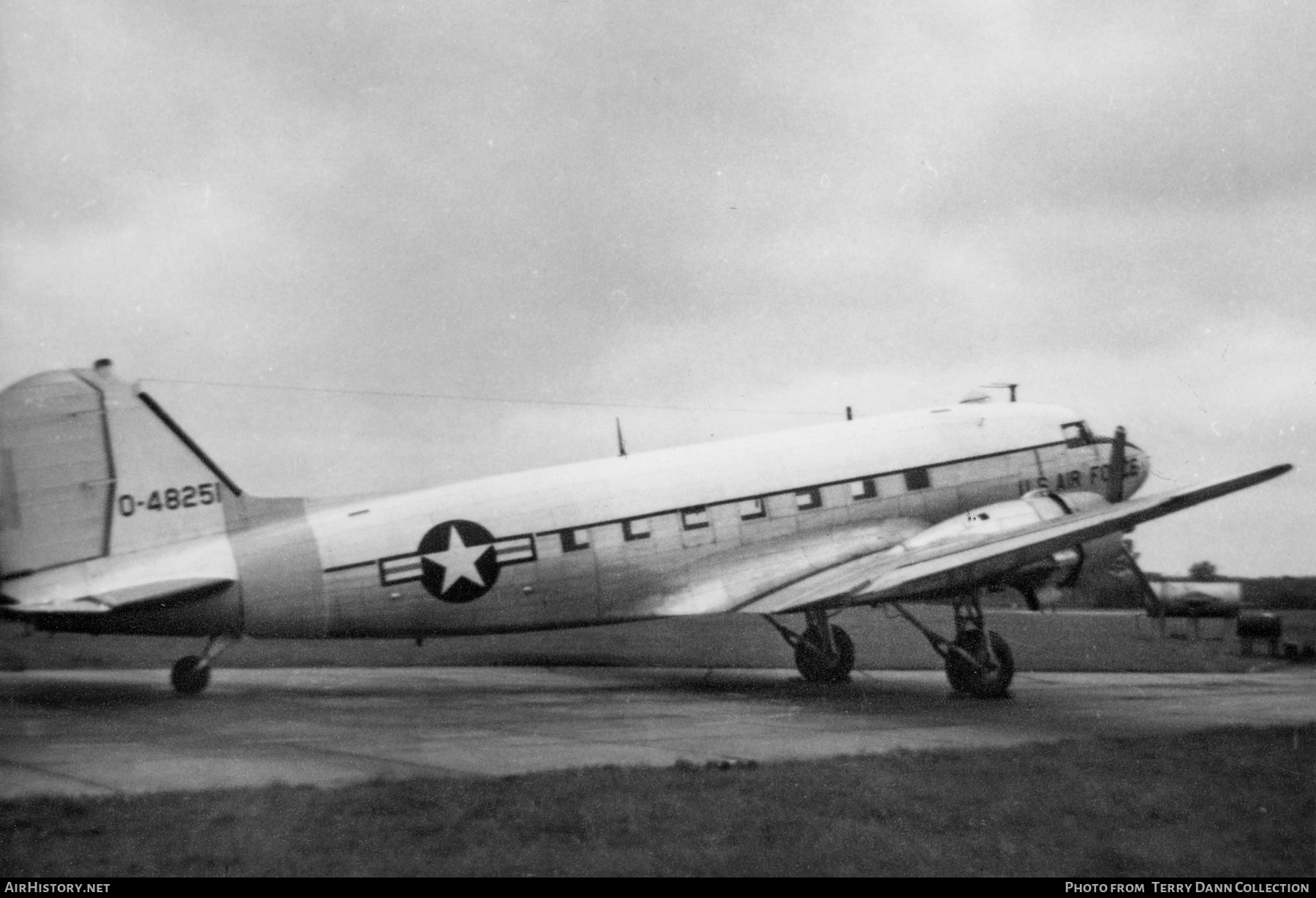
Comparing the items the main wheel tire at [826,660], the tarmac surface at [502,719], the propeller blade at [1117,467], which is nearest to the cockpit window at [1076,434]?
the propeller blade at [1117,467]

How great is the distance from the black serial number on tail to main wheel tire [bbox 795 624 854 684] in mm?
8337

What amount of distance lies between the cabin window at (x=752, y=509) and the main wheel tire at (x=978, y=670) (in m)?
3.08

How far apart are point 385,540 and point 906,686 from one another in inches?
298

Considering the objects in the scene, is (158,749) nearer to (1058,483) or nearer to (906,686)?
(906,686)

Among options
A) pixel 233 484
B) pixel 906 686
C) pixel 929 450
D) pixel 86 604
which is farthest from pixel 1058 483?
pixel 86 604

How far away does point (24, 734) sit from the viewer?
10305mm

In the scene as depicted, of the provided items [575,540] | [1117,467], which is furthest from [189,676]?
[1117,467]

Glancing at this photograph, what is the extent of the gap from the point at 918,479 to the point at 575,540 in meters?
5.11

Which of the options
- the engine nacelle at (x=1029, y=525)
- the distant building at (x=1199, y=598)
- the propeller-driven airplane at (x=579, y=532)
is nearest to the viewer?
the propeller-driven airplane at (x=579, y=532)

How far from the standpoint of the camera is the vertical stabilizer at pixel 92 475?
12.8 meters

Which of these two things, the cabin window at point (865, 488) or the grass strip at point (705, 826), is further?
the cabin window at point (865, 488)

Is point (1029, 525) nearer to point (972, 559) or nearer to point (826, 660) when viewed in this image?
point (972, 559)

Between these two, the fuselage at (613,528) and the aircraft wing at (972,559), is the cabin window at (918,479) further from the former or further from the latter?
the aircraft wing at (972,559)
